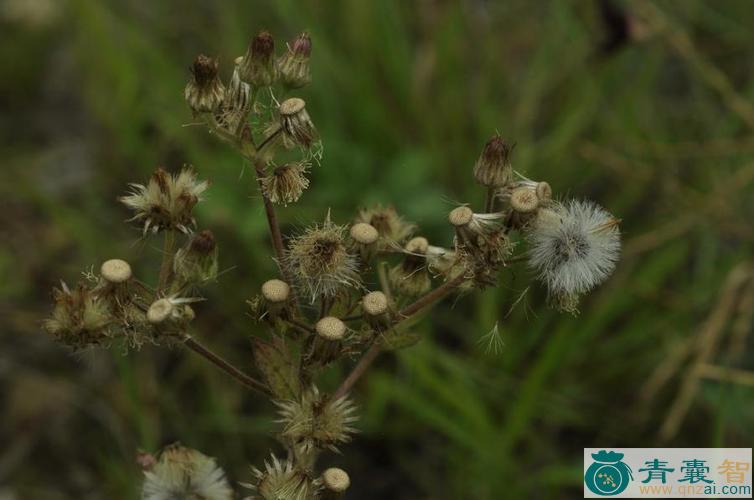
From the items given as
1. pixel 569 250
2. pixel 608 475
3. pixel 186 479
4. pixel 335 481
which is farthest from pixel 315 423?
pixel 608 475

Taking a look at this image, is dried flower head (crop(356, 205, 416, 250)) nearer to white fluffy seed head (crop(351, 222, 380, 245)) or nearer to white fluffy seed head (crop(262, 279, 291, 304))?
white fluffy seed head (crop(351, 222, 380, 245))

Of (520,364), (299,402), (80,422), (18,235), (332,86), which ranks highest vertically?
(332,86)

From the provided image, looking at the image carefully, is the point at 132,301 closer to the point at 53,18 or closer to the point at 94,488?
the point at 94,488

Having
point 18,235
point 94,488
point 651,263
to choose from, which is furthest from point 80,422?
point 651,263

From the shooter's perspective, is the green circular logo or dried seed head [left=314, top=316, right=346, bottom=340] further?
the green circular logo

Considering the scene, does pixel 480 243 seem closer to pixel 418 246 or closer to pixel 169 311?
pixel 418 246
